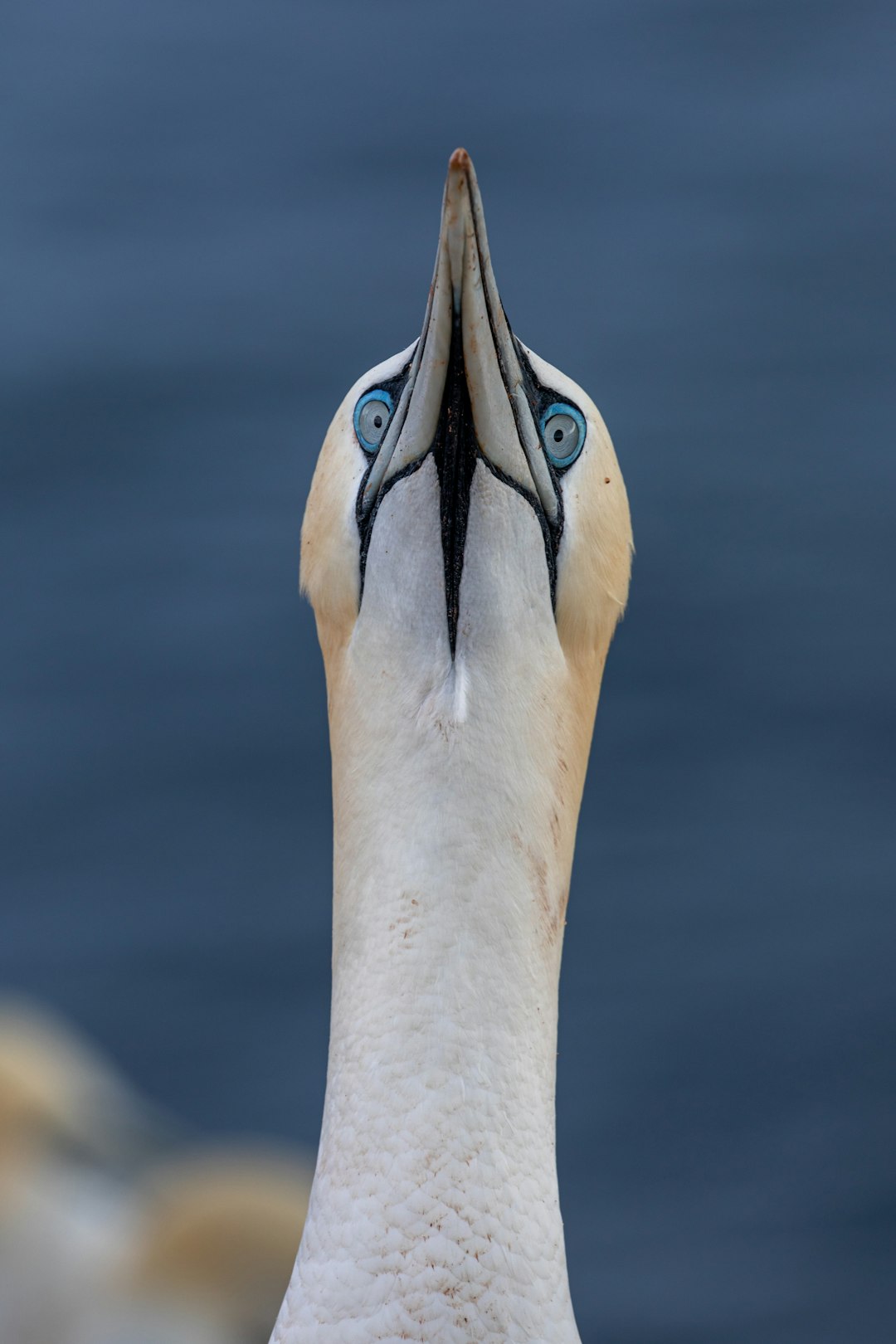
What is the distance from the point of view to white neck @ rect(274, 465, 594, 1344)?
8.17ft

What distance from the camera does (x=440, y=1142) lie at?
2488mm

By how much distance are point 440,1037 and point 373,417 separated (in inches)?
32.3

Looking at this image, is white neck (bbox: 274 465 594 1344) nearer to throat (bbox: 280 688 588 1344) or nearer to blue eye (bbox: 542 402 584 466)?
throat (bbox: 280 688 588 1344)

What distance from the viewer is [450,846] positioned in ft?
8.32

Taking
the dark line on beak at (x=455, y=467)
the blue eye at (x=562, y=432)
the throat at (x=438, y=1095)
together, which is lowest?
the throat at (x=438, y=1095)

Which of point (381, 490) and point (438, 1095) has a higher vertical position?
point (381, 490)

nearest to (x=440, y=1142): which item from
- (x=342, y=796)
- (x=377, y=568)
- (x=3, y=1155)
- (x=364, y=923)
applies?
(x=364, y=923)

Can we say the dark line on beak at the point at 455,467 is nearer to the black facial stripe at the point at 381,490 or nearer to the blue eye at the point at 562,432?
the black facial stripe at the point at 381,490

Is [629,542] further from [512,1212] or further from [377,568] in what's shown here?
[512,1212]

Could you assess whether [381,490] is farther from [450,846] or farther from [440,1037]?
[440,1037]

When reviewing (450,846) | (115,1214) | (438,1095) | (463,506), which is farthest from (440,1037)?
(115,1214)

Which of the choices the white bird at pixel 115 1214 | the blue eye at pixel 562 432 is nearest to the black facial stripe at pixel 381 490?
the blue eye at pixel 562 432

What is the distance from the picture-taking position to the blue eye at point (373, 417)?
273 cm

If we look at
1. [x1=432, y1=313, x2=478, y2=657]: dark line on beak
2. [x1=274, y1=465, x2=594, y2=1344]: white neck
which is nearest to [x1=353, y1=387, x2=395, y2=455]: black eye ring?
[x1=432, y1=313, x2=478, y2=657]: dark line on beak
